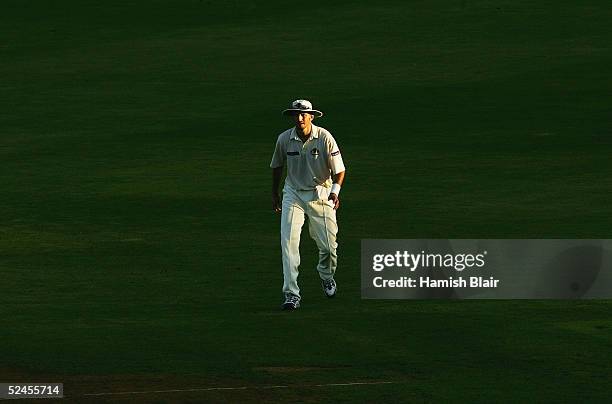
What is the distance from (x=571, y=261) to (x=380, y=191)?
8027mm

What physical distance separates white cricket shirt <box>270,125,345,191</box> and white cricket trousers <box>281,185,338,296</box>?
118 mm

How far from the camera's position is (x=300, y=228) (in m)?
16.9

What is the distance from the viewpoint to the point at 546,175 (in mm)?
27188

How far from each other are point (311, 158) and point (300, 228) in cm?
69

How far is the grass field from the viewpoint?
14.1 metres

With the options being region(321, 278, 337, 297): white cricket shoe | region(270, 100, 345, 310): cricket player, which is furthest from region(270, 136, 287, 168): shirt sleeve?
region(321, 278, 337, 297): white cricket shoe

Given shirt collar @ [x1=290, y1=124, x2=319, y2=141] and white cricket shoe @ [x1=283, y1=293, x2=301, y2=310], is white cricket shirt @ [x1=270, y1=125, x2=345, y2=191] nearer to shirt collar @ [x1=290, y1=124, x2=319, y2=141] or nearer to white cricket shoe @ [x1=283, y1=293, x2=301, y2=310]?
shirt collar @ [x1=290, y1=124, x2=319, y2=141]

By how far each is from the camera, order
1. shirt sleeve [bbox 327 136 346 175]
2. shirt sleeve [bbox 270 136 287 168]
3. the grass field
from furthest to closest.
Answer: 1. shirt sleeve [bbox 270 136 287 168]
2. shirt sleeve [bbox 327 136 346 175]
3. the grass field

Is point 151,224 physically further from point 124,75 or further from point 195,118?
point 124,75

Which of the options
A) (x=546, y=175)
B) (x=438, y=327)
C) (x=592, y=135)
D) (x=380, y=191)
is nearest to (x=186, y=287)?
(x=438, y=327)

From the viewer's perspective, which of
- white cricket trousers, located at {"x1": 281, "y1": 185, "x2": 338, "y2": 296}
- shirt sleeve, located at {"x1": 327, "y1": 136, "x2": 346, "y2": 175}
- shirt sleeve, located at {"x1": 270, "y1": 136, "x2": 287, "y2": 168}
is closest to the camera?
white cricket trousers, located at {"x1": 281, "y1": 185, "x2": 338, "y2": 296}

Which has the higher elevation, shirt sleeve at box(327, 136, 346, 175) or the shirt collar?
the shirt collar

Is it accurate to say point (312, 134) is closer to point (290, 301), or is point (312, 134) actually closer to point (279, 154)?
point (279, 154)

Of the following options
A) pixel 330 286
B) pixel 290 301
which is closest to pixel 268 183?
pixel 330 286
